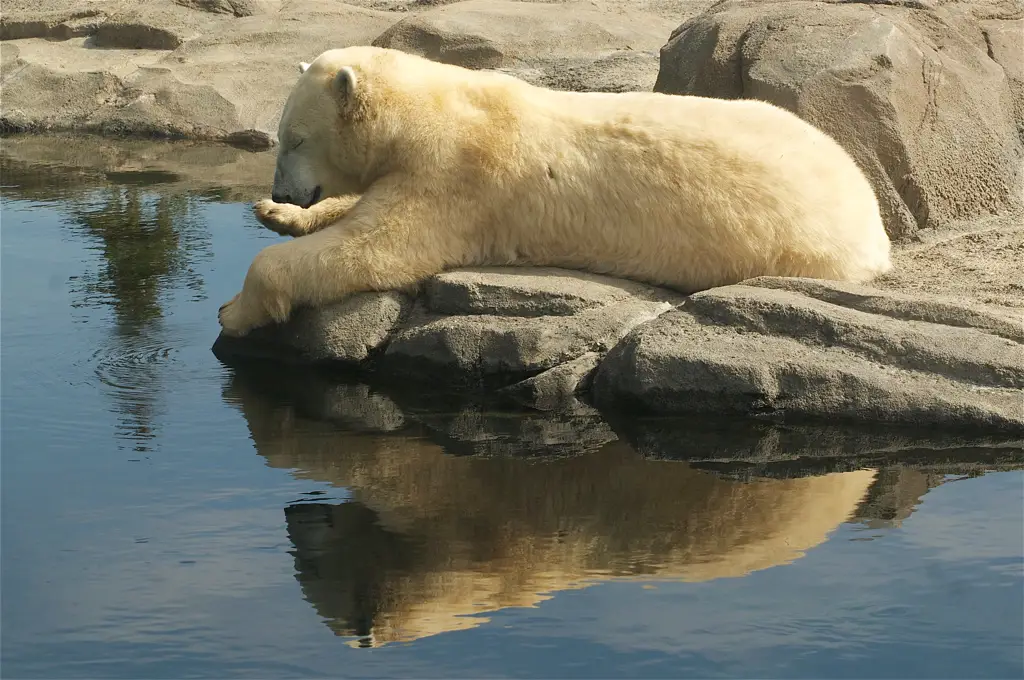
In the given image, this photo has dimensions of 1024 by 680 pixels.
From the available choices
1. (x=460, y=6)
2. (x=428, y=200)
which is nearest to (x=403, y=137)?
(x=428, y=200)

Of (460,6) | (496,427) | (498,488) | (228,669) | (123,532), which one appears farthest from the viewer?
(460,6)

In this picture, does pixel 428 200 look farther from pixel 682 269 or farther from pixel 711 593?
pixel 711 593

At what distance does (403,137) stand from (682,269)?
1.40m

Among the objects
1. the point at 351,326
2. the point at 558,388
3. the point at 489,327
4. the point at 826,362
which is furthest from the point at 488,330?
the point at 826,362

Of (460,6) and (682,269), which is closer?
(682,269)

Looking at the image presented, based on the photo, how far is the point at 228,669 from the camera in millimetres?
3334

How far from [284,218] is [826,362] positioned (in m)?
2.83

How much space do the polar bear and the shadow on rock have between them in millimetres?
739

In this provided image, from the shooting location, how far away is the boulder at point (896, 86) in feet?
24.6

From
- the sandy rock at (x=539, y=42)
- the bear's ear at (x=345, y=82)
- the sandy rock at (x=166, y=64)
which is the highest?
the bear's ear at (x=345, y=82)

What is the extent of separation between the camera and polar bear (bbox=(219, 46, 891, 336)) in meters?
5.80

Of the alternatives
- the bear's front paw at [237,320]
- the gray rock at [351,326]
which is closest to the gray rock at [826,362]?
the gray rock at [351,326]

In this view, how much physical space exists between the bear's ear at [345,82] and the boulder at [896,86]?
2837 mm

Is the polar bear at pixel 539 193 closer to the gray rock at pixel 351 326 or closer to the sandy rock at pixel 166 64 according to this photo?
the gray rock at pixel 351 326
